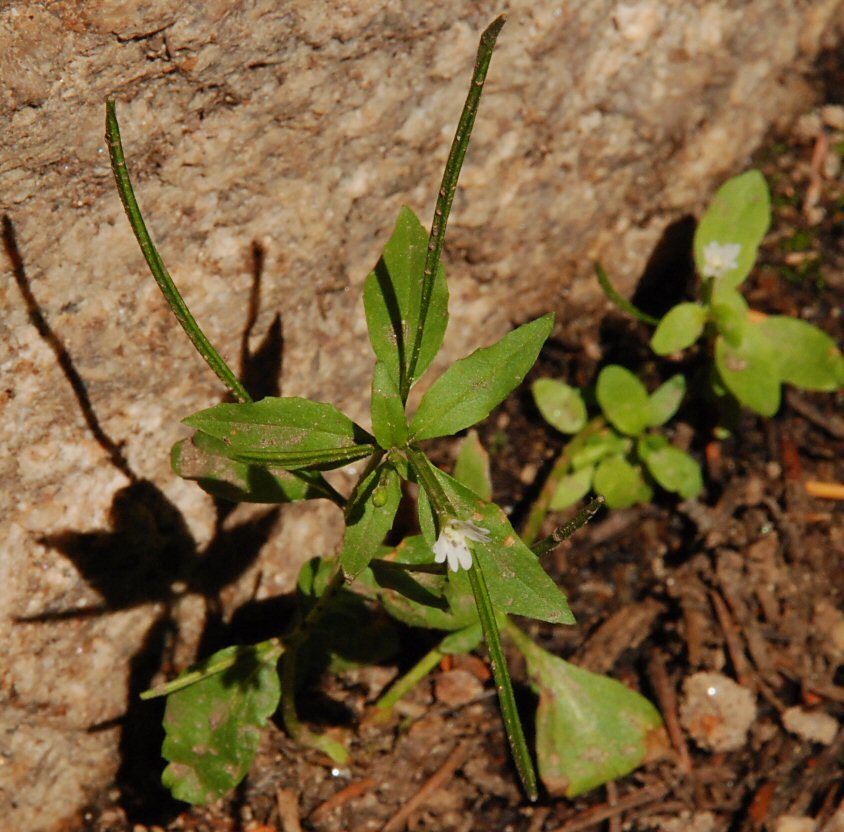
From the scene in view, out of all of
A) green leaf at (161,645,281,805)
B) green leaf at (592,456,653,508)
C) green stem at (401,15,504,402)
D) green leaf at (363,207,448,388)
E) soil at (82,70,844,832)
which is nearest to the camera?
green stem at (401,15,504,402)

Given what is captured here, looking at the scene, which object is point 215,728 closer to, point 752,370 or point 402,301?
point 402,301

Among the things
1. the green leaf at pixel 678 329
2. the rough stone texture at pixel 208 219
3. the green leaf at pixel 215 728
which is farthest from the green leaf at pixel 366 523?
the green leaf at pixel 678 329

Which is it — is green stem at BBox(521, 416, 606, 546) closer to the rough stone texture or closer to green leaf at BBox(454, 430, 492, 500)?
green leaf at BBox(454, 430, 492, 500)

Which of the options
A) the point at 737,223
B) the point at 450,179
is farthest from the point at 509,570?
the point at 737,223

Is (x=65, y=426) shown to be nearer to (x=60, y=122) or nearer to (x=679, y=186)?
(x=60, y=122)

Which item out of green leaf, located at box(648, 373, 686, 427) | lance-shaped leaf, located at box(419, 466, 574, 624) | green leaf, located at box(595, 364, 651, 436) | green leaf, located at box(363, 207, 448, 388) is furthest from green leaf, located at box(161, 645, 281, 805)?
green leaf, located at box(648, 373, 686, 427)

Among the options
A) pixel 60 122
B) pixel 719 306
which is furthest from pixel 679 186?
pixel 60 122

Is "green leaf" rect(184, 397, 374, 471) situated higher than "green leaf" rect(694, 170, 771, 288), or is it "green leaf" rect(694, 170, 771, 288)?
"green leaf" rect(184, 397, 374, 471)
